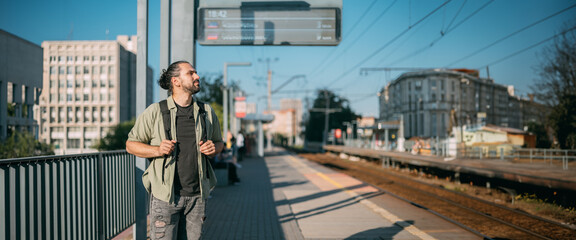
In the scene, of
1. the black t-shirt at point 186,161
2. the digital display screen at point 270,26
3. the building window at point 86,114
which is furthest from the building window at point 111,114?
the black t-shirt at point 186,161

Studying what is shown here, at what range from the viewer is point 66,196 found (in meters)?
3.79

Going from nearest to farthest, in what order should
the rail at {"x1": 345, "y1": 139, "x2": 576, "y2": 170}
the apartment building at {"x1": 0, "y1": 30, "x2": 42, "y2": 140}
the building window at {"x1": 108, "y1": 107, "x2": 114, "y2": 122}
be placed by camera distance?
the rail at {"x1": 345, "y1": 139, "x2": 576, "y2": 170}
the apartment building at {"x1": 0, "y1": 30, "x2": 42, "y2": 140}
the building window at {"x1": 108, "y1": 107, "x2": 114, "y2": 122}

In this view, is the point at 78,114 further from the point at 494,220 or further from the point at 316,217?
the point at 494,220

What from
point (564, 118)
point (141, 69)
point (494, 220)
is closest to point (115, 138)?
point (564, 118)

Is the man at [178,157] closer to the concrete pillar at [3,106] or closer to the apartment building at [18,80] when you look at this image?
the apartment building at [18,80]

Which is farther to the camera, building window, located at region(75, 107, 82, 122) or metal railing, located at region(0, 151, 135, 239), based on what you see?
building window, located at region(75, 107, 82, 122)

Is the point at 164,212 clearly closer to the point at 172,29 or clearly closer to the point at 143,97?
the point at 143,97

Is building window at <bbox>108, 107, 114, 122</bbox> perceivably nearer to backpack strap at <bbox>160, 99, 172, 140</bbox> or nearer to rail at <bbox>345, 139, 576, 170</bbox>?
rail at <bbox>345, 139, 576, 170</bbox>

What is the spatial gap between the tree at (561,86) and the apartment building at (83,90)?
40.4 metres

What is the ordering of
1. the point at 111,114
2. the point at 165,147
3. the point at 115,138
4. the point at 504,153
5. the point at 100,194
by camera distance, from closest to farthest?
1. the point at 165,147
2. the point at 100,194
3. the point at 504,153
4. the point at 115,138
5. the point at 111,114

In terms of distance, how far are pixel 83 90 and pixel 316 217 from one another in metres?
62.7

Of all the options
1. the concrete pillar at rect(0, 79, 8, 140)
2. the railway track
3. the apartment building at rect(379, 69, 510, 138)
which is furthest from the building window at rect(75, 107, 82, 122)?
the railway track

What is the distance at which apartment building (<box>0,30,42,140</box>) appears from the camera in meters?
23.7

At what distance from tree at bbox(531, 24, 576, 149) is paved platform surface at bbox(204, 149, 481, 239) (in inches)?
761
